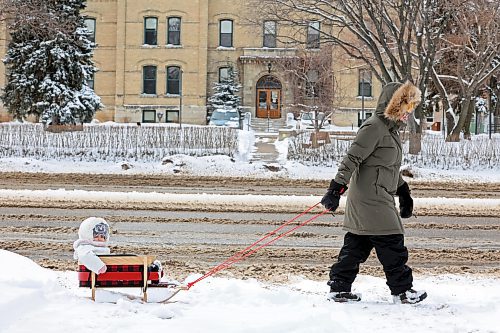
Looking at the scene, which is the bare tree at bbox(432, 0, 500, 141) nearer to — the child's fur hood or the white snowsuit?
the child's fur hood

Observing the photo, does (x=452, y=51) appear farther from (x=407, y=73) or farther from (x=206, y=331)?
(x=206, y=331)

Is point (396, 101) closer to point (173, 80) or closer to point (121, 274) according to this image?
point (121, 274)

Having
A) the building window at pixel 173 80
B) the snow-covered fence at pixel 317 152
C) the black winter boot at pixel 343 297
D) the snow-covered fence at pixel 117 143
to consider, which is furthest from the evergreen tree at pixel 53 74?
the black winter boot at pixel 343 297

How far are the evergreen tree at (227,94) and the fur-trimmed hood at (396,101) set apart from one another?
1666 inches

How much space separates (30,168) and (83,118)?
37.6ft

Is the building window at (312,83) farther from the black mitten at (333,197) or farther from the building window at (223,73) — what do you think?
the black mitten at (333,197)

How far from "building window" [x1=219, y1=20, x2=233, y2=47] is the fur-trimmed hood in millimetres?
46055

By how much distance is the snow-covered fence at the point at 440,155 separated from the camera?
70.6 feet

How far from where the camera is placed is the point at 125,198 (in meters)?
14.0

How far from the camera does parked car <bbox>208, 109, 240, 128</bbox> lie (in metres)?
43.6

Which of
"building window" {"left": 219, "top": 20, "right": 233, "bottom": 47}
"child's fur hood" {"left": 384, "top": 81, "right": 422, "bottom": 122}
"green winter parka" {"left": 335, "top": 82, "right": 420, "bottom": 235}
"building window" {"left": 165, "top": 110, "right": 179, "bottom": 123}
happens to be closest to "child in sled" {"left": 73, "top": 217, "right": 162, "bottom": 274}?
"green winter parka" {"left": 335, "top": 82, "right": 420, "bottom": 235}

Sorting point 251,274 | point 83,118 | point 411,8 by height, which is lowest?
point 251,274

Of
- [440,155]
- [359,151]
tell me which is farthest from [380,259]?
[440,155]

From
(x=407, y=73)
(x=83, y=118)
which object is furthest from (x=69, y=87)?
(x=407, y=73)
